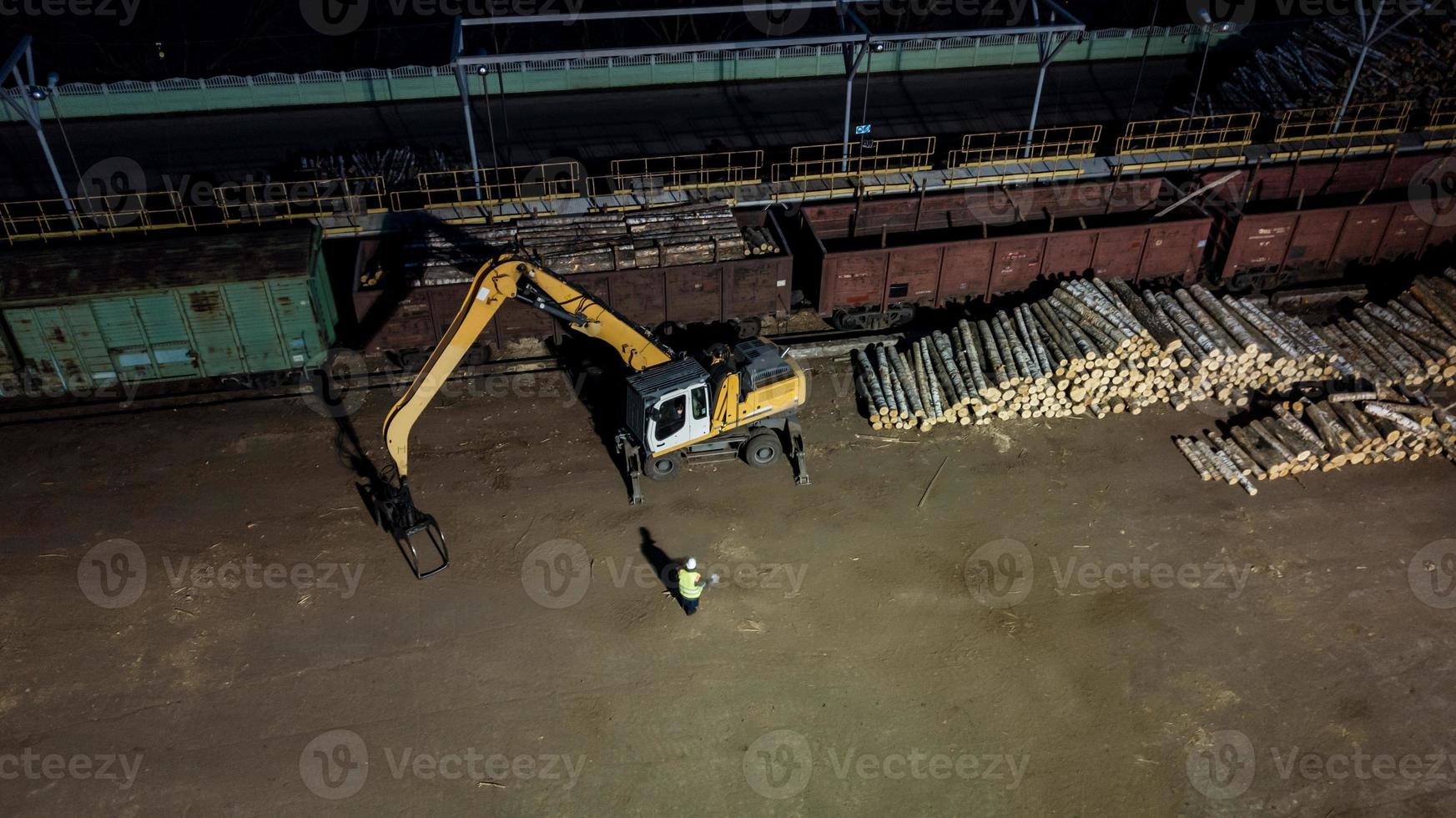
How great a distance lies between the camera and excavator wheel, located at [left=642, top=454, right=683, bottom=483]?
18047mm

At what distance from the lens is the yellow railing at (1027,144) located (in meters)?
26.3

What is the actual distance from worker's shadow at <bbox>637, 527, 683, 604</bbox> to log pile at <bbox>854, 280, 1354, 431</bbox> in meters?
5.47

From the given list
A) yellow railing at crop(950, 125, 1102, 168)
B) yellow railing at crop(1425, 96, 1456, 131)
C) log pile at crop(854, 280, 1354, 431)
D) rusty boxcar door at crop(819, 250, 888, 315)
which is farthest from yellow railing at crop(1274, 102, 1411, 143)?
rusty boxcar door at crop(819, 250, 888, 315)

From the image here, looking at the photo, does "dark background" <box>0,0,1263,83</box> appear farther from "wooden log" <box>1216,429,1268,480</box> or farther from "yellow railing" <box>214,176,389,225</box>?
"wooden log" <box>1216,429,1268,480</box>

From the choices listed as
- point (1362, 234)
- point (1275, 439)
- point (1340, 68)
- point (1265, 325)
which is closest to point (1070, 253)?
point (1265, 325)

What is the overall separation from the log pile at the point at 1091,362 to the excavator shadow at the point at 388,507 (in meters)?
9.07

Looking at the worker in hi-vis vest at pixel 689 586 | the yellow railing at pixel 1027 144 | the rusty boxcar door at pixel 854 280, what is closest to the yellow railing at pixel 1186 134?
the yellow railing at pixel 1027 144

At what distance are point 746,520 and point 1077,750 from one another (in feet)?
22.2

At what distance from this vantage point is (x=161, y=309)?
62.0ft

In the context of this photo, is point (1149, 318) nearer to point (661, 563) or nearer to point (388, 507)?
point (661, 563)

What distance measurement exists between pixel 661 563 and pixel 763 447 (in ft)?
10.2

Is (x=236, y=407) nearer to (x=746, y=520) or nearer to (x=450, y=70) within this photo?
(x=746, y=520)

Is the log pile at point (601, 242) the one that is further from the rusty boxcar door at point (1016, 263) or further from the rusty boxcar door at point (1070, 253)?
the rusty boxcar door at point (1070, 253)

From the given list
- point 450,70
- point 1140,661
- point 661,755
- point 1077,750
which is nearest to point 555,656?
point 661,755
